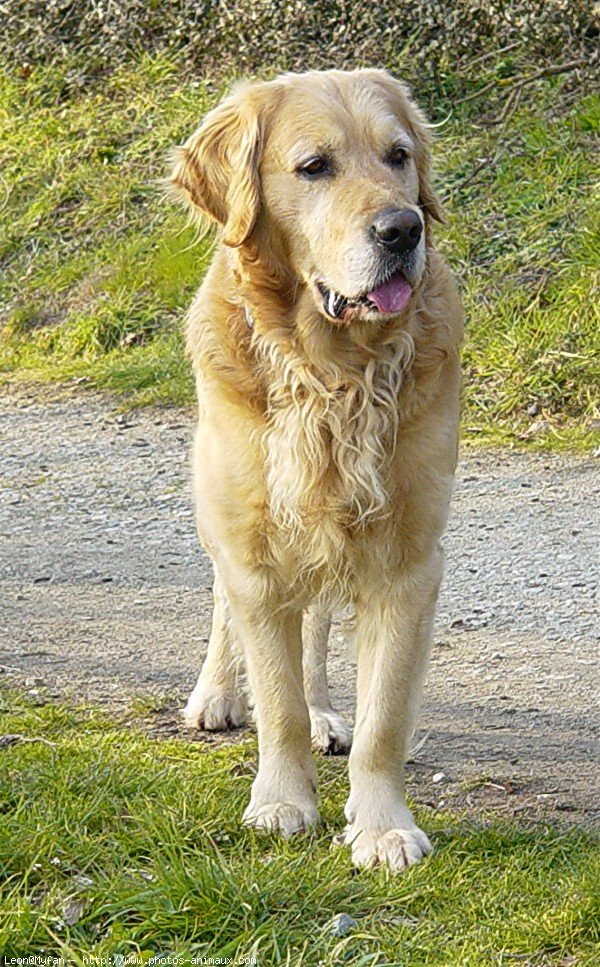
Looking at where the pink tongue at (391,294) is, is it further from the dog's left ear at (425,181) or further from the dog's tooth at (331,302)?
the dog's left ear at (425,181)

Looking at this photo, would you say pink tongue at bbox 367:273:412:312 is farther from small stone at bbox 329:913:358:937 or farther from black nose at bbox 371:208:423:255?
small stone at bbox 329:913:358:937

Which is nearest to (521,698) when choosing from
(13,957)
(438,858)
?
(438,858)

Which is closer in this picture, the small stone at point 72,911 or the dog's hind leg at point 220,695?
the small stone at point 72,911

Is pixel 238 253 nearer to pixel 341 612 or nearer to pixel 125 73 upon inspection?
pixel 341 612

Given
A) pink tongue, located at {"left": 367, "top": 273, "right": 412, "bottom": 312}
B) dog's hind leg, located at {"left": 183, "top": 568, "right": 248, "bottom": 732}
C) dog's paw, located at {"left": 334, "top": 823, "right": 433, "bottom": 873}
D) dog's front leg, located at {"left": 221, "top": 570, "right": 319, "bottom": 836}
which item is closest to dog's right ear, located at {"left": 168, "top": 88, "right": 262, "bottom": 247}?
pink tongue, located at {"left": 367, "top": 273, "right": 412, "bottom": 312}

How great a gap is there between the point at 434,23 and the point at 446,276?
6.51 metres

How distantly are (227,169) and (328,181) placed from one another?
364 millimetres

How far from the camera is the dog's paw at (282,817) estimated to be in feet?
11.8

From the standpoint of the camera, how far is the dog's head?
355cm

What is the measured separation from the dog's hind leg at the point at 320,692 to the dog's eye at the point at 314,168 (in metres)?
1.23

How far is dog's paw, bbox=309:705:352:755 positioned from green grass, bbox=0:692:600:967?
345 mm

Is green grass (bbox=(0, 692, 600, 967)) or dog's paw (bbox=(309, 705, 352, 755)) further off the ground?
green grass (bbox=(0, 692, 600, 967))

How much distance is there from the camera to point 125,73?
36.8 feet

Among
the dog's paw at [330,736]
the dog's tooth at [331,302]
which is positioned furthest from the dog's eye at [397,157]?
the dog's paw at [330,736]
